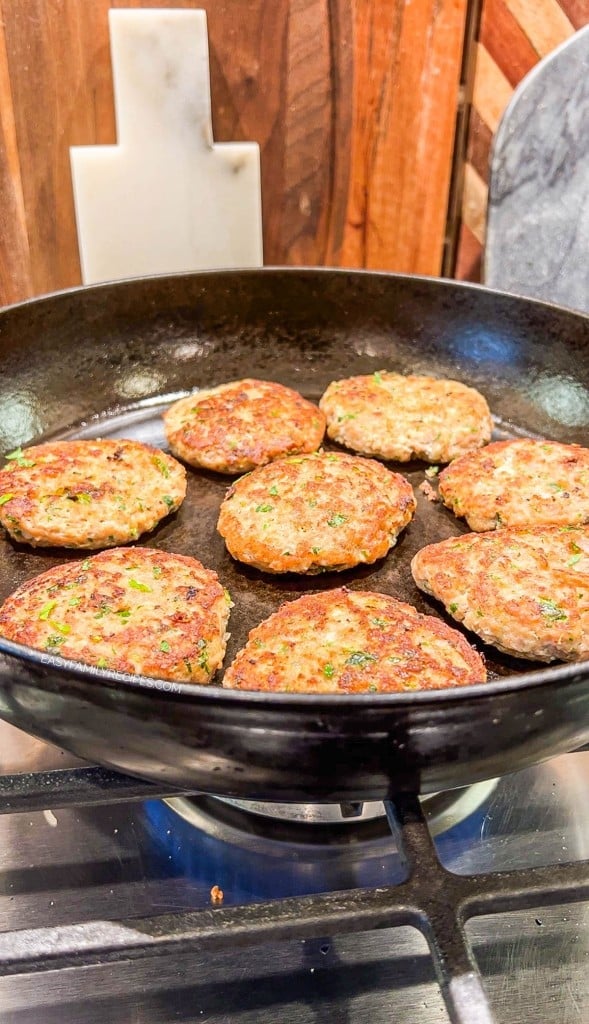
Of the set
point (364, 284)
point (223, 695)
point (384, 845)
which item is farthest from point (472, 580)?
point (364, 284)

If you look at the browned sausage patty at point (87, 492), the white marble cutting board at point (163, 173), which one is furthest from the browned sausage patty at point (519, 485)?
the white marble cutting board at point (163, 173)

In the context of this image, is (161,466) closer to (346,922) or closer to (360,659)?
(360,659)

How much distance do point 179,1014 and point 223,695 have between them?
1.91 feet

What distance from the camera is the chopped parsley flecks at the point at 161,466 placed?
2.04 metres

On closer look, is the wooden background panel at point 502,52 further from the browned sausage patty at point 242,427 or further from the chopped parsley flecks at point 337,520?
the chopped parsley flecks at point 337,520

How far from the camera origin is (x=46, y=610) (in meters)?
1.59

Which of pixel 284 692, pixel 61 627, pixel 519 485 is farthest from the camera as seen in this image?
pixel 519 485

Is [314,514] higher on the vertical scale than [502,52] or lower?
lower

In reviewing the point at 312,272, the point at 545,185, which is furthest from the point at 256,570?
the point at 545,185

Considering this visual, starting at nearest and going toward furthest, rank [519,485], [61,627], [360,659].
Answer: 1. [360,659]
2. [61,627]
3. [519,485]

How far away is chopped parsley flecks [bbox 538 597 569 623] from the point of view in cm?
159

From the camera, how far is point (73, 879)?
139 centimetres

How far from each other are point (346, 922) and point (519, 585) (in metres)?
0.80

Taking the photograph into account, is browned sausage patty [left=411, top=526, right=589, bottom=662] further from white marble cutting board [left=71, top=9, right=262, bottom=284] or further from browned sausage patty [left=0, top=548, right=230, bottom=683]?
white marble cutting board [left=71, top=9, right=262, bottom=284]
